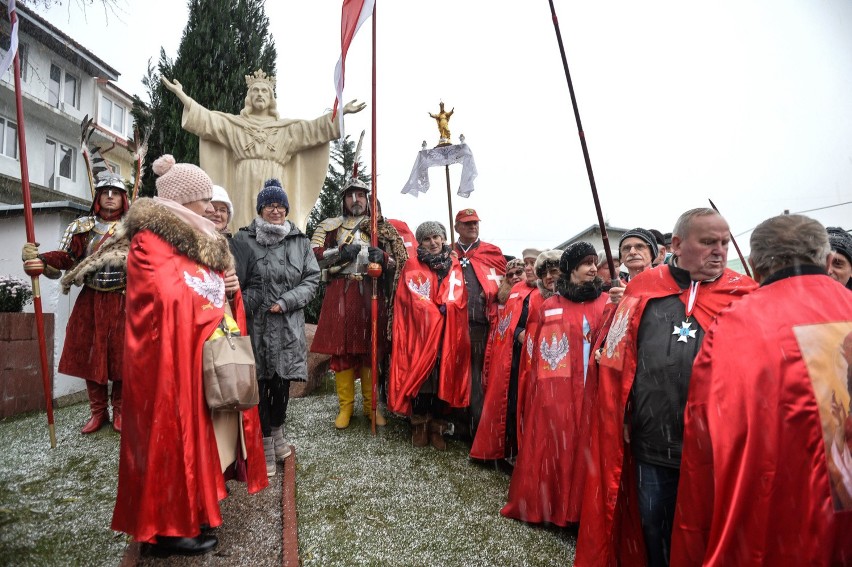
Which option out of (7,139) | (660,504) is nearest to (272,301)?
(660,504)

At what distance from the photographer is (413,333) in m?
4.85

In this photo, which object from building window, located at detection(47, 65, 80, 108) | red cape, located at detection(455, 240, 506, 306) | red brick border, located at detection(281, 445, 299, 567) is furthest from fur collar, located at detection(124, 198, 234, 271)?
building window, located at detection(47, 65, 80, 108)

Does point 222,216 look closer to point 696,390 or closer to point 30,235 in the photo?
point 30,235

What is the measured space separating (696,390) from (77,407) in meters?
5.87

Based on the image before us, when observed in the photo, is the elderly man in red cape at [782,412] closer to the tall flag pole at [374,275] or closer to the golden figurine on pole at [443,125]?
the tall flag pole at [374,275]

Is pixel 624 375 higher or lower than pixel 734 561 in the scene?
higher

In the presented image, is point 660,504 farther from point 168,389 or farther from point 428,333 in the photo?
point 428,333

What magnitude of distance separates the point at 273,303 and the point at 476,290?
6.22 feet

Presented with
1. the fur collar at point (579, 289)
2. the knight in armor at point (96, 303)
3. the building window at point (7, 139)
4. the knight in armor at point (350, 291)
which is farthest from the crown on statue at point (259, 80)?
the building window at point (7, 139)

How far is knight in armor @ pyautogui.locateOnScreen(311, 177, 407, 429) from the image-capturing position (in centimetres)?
519

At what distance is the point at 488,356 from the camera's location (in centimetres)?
482

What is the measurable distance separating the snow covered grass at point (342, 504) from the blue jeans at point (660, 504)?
28.2 inches

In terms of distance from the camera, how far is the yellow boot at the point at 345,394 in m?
5.20

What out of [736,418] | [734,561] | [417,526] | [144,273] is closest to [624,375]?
[736,418]
